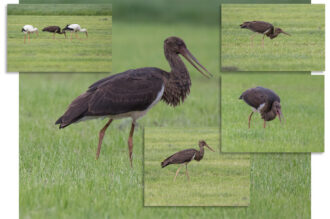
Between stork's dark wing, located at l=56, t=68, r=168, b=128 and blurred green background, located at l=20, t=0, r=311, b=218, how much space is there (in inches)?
15.7

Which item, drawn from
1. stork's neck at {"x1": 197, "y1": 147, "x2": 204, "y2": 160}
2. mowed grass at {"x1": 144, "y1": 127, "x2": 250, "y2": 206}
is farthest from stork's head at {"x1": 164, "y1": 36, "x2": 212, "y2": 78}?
stork's neck at {"x1": 197, "y1": 147, "x2": 204, "y2": 160}

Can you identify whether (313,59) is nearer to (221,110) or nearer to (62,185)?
(221,110)

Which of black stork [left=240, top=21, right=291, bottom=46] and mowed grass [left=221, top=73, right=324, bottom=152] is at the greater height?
black stork [left=240, top=21, right=291, bottom=46]

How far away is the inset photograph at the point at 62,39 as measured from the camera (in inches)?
317

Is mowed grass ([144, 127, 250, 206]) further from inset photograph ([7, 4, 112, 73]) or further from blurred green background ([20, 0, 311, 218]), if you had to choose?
inset photograph ([7, 4, 112, 73])

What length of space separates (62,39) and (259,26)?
263cm

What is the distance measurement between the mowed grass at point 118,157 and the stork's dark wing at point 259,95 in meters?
0.59

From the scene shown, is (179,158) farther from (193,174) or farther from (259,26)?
(259,26)

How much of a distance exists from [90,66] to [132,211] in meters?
2.00

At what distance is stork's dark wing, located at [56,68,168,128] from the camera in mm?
7816

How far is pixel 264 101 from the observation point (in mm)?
8023

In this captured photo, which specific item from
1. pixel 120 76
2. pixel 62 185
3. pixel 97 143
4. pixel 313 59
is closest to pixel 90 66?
pixel 120 76

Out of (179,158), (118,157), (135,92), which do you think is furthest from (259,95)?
(118,157)

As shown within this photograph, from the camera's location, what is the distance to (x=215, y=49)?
8211 millimetres
